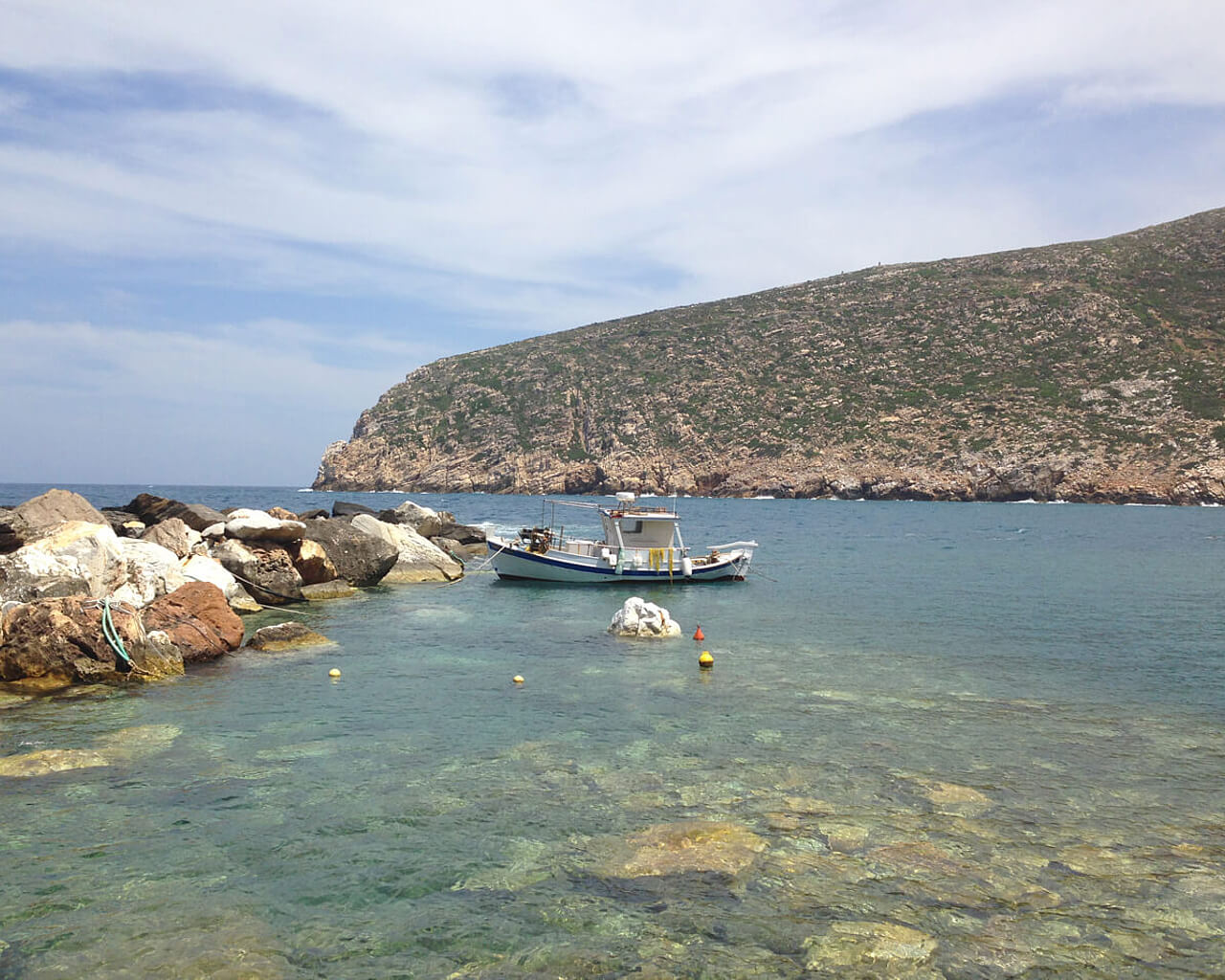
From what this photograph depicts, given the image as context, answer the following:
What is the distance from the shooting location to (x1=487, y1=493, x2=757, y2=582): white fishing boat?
32125mm

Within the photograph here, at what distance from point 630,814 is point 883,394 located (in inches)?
4043

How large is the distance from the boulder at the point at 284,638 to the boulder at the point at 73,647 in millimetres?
2502

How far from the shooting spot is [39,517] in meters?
21.6

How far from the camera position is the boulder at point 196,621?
16484 millimetres

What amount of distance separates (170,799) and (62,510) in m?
16.7

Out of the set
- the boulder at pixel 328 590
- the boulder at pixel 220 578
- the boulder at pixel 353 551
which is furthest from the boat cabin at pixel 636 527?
the boulder at pixel 220 578

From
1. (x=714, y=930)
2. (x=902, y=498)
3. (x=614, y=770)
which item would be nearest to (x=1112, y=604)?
(x=614, y=770)

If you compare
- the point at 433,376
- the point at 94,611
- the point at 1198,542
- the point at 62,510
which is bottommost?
the point at 1198,542

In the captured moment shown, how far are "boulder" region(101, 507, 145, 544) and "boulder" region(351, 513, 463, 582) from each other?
7168 millimetres

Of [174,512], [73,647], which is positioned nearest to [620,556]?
[174,512]

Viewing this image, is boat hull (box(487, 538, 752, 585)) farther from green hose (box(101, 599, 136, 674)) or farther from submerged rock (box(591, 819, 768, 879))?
submerged rock (box(591, 819, 768, 879))

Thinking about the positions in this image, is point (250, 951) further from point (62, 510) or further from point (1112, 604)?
point (1112, 604)

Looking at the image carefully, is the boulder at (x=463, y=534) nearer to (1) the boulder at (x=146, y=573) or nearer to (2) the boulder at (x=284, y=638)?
(1) the boulder at (x=146, y=573)

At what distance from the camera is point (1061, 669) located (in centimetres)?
1695
